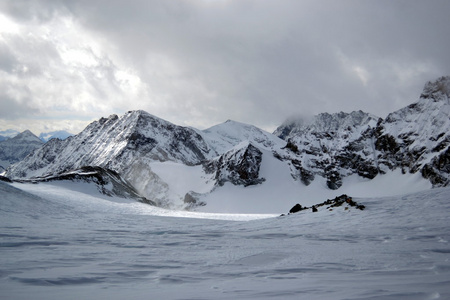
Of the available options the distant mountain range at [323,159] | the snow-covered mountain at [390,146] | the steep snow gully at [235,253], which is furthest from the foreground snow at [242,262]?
the snow-covered mountain at [390,146]

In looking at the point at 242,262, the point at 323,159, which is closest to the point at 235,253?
the point at 242,262

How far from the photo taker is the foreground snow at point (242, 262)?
13.1 feet

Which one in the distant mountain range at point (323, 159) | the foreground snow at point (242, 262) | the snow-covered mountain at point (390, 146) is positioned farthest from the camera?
Answer: the distant mountain range at point (323, 159)

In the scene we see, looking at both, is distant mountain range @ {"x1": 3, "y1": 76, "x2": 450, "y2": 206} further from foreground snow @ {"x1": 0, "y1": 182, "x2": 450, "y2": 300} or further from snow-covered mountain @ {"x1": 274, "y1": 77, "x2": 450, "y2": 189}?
foreground snow @ {"x1": 0, "y1": 182, "x2": 450, "y2": 300}

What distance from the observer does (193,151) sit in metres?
180

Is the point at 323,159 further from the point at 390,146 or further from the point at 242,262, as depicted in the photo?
the point at 242,262

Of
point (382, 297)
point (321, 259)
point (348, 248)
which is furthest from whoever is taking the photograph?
point (348, 248)

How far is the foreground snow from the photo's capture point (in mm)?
3995

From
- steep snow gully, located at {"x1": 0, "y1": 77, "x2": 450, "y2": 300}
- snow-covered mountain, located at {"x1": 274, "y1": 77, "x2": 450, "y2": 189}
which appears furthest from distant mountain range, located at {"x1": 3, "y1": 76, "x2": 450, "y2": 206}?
steep snow gully, located at {"x1": 0, "y1": 77, "x2": 450, "y2": 300}

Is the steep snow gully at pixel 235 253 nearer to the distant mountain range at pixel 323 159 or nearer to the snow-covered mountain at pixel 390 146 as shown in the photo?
the distant mountain range at pixel 323 159

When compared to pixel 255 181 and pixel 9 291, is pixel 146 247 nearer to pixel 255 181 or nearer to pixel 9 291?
pixel 9 291

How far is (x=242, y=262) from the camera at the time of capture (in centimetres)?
604

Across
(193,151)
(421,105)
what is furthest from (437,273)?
(193,151)

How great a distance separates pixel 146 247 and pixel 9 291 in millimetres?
4079
